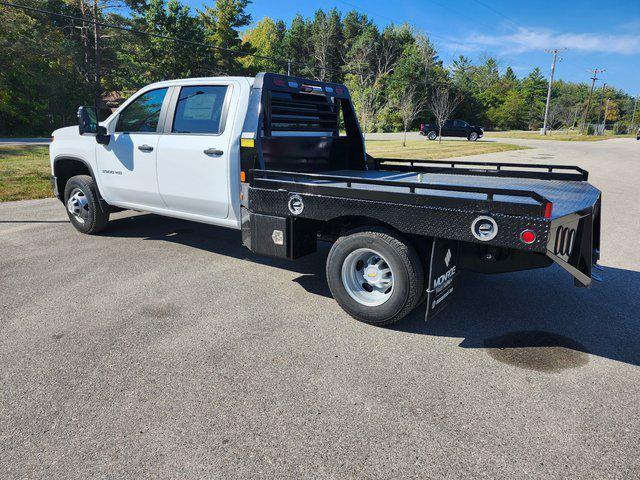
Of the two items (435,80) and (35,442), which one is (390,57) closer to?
(435,80)

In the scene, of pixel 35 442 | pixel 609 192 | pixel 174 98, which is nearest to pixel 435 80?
pixel 609 192

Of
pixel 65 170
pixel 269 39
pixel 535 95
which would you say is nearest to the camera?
pixel 65 170

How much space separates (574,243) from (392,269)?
1345mm

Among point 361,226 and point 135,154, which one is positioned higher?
point 135,154

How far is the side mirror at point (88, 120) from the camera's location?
554cm

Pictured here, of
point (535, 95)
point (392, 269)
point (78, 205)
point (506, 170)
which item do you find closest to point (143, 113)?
point (78, 205)

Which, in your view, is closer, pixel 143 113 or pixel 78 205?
pixel 143 113

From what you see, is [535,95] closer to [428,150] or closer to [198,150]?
[428,150]

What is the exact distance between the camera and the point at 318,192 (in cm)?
380

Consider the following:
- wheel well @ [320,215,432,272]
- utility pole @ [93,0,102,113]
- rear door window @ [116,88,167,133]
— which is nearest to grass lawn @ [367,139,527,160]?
rear door window @ [116,88,167,133]

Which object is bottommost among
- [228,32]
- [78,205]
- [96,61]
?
[78,205]

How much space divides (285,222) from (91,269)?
8.42ft

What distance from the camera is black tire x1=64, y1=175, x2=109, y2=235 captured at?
6105 mm

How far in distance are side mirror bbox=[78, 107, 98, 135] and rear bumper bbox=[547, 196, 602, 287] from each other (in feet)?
17.1
